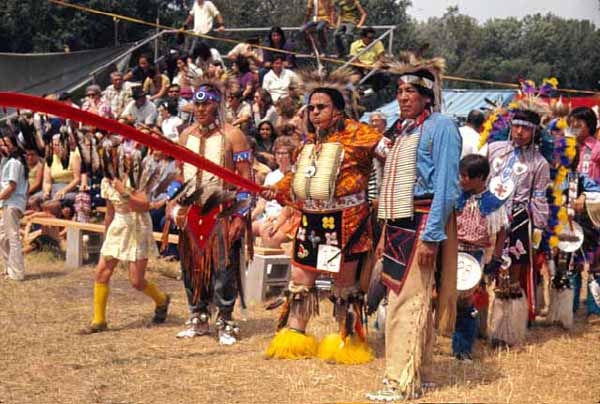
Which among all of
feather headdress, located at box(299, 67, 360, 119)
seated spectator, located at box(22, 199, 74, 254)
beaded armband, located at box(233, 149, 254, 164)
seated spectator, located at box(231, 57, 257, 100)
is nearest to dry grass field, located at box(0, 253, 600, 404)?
beaded armband, located at box(233, 149, 254, 164)

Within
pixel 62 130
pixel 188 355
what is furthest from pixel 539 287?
pixel 62 130

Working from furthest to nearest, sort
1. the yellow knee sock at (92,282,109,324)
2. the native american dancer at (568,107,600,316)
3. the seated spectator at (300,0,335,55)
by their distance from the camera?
the seated spectator at (300,0,335,55)
the native american dancer at (568,107,600,316)
the yellow knee sock at (92,282,109,324)

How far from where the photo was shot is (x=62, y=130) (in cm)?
626

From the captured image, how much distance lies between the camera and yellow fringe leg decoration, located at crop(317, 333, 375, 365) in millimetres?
5945

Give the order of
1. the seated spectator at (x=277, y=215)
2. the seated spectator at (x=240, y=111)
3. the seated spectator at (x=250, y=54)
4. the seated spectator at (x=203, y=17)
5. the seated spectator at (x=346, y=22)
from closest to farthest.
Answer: the seated spectator at (x=277, y=215) → the seated spectator at (x=240, y=111) → the seated spectator at (x=250, y=54) → the seated spectator at (x=346, y=22) → the seated spectator at (x=203, y=17)

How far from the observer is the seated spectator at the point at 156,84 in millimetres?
13792

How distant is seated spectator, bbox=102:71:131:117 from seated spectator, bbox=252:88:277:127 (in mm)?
2034

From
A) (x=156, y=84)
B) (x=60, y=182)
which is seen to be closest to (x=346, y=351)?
(x=60, y=182)

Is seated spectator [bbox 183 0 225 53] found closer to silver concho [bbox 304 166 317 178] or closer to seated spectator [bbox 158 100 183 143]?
seated spectator [bbox 158 100 183 143]

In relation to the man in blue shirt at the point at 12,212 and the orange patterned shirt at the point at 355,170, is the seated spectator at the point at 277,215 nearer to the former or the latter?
the man in blue shirt at the point at 12,212

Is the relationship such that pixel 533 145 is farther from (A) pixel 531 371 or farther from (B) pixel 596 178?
(A) pixel 531 371

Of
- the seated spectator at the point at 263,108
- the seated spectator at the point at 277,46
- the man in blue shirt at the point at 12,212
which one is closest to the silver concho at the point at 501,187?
the man in blue shirt at the point at 12,212

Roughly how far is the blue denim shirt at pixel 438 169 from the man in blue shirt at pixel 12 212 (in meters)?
5.54

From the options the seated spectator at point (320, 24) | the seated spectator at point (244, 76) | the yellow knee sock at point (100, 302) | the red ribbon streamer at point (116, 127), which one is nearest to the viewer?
the red ribbon streamer at point (116, 127)
